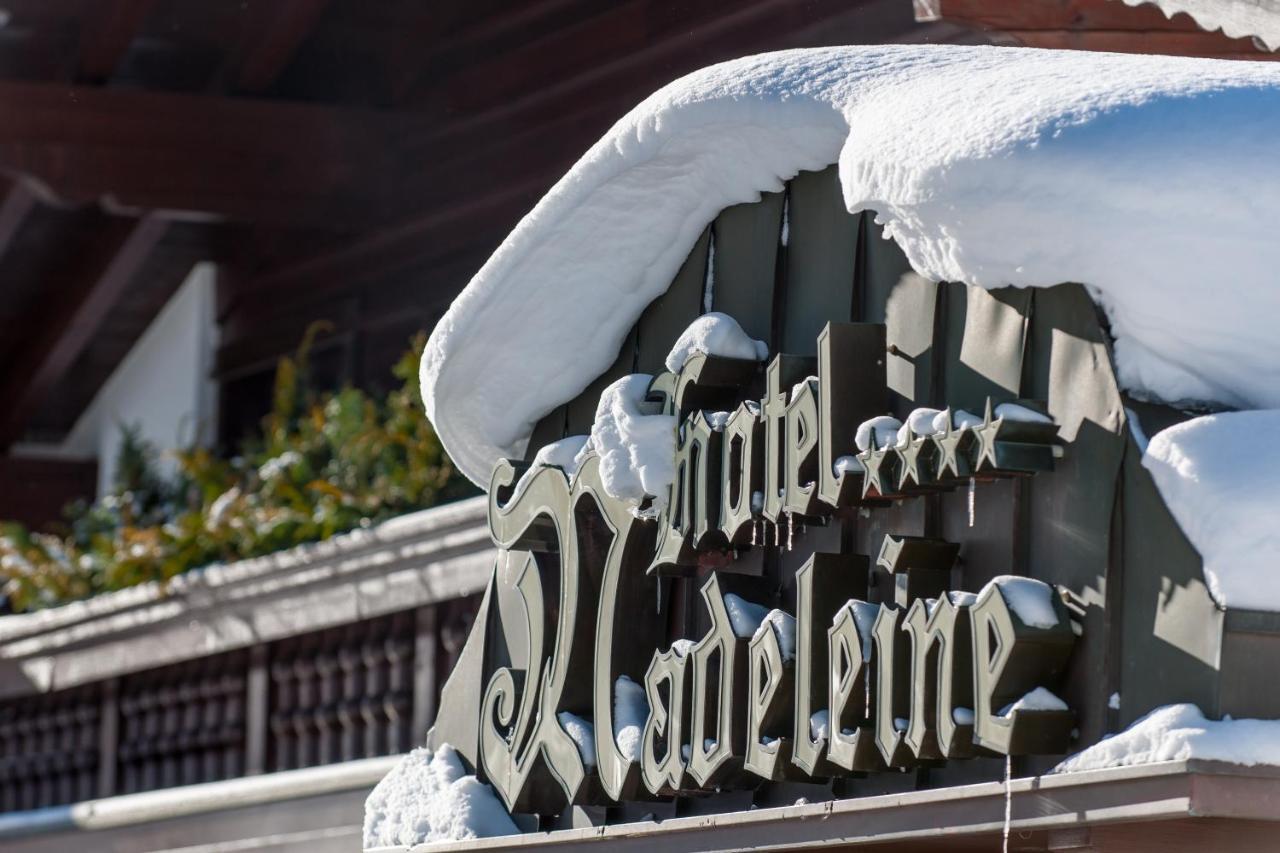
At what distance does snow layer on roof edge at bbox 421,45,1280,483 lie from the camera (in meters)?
2.95

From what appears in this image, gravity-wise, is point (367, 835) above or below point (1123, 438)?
below

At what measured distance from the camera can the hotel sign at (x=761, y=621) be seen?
3174 millimetres

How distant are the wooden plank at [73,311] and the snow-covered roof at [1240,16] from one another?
7.23 m

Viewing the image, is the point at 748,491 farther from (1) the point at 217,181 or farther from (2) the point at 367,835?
(1) the point at 217,181

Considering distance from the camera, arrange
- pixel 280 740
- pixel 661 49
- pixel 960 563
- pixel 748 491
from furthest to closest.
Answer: pixel 661 49 → pixel 280 740 → pixel 748 491 → pixel 960 563

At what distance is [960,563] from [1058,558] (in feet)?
0.80

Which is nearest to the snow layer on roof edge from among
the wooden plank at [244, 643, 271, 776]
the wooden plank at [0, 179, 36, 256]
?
the wooden plank at [244, 643, 271, 776]

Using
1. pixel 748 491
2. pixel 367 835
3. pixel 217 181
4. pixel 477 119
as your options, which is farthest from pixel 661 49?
pixel 748 491

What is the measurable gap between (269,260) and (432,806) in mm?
7396

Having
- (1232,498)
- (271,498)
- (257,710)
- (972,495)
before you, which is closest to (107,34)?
(271,498)

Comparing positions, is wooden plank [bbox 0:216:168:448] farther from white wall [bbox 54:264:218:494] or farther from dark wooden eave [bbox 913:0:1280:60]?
dark wooden eave [bbox 913:0:1280:60]

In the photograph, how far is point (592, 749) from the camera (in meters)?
4.21

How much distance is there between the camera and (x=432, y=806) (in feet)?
15.4

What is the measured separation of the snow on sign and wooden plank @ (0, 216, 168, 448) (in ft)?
23.2
